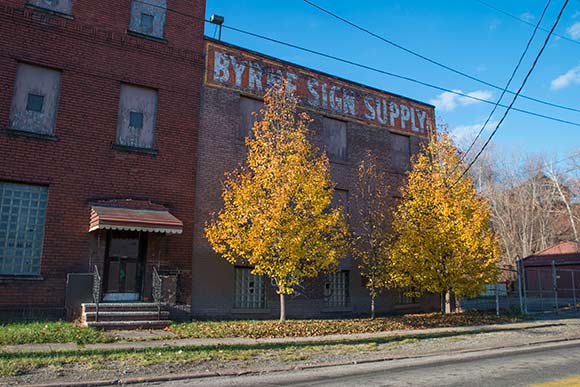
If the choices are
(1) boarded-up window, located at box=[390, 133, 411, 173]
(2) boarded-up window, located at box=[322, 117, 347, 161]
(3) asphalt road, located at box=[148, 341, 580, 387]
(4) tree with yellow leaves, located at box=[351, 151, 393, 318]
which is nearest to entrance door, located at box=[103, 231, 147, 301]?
(3) asphalt road, located at box=[148, 341, 580, 387]

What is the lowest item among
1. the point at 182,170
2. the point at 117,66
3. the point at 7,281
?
the point at 7,281

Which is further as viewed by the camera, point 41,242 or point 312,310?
point 312,310

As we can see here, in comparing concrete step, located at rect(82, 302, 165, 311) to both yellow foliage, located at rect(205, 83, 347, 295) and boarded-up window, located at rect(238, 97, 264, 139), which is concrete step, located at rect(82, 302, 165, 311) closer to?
yellow foliage, located at rect(205, 83, 347, 295)

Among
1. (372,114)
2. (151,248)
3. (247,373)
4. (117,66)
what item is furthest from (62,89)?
(372,114)

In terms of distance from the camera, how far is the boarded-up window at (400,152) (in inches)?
870

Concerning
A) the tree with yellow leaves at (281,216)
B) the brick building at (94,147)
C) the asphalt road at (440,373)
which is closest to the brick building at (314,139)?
the brick building at (94,147)

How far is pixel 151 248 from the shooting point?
49.1ft

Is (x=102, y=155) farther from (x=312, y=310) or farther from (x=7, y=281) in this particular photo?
(x=312, y=310)

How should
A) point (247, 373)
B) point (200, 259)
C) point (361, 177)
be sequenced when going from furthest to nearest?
point (361, 177) → point (200, 259) → point (247, 373)

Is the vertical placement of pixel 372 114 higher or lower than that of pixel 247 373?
higher

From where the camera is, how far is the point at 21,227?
13609mm

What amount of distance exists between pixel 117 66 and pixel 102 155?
317cm

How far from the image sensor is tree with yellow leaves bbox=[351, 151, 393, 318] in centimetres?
1775

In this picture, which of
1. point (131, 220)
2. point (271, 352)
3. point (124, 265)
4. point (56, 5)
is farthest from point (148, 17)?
point (271, 352)
